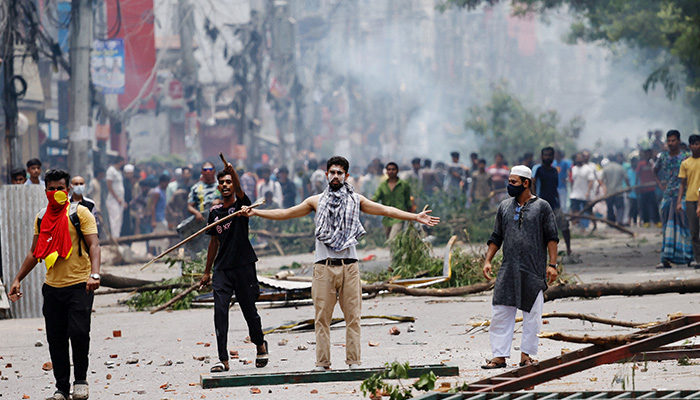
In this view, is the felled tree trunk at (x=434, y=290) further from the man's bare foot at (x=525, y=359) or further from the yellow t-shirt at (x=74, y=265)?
the yellow t-shirt at (x=74, y=265)

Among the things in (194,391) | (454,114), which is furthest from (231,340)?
(454,114)

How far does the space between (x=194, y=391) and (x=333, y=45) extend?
249ft

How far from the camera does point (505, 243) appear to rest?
7824 millimetres

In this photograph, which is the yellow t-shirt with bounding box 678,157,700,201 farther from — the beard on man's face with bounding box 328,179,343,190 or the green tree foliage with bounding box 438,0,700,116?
the beard on man's face with bounding box 328,179,343,190

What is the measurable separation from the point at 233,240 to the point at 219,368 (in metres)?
1.04

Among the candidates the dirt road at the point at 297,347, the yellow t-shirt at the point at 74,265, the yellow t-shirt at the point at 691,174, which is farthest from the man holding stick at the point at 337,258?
the yellow t-shirt at the point at 691,174

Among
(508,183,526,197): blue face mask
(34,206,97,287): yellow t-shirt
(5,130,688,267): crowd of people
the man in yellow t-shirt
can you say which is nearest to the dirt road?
the man in yellow t-shirt

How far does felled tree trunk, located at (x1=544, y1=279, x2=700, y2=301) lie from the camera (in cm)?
982

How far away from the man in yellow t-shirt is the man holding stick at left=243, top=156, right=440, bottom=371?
682 centimetres

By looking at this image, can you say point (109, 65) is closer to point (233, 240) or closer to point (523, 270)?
point (233, 240)

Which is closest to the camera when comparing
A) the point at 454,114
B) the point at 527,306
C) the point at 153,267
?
the point at 527,306

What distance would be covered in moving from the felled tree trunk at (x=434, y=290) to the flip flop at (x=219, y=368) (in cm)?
378

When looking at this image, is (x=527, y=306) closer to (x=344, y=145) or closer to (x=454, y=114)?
(x=344, y=145)

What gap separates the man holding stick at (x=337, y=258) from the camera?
7461 millimetres
